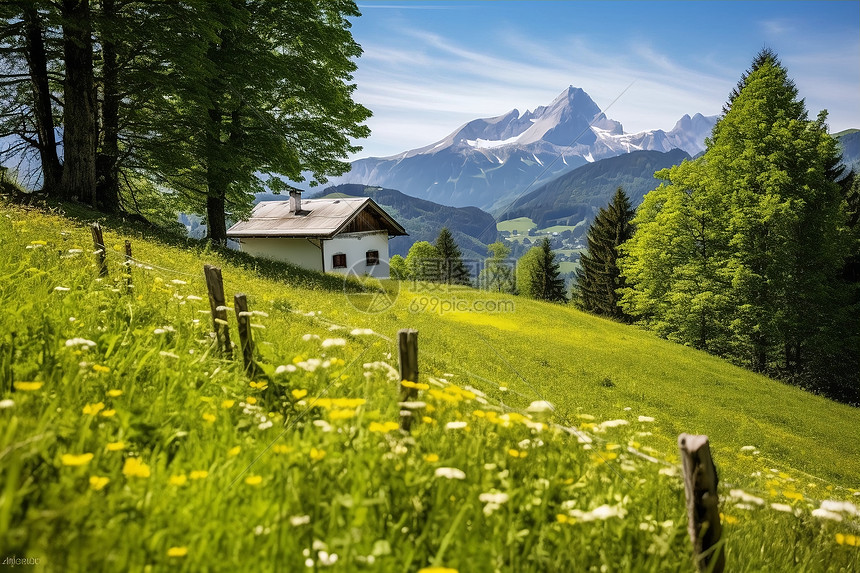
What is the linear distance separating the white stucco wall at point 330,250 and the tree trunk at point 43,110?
13.2m

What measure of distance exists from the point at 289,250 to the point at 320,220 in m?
3.34

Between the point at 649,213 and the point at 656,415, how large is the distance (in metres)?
23.6

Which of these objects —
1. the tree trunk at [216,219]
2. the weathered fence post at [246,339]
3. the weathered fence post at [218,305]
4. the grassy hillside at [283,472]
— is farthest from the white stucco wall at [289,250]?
the weathered fence post at [246,339]

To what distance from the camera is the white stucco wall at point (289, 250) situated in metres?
29.9

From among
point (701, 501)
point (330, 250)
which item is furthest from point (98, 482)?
point (330, 250)

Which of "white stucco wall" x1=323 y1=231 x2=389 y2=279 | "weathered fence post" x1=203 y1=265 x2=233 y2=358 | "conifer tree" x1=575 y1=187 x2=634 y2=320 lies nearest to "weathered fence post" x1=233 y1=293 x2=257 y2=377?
"weathered fence post" x1=203 y1=265 x2=233 y2=358

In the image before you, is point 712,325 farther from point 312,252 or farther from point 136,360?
point 136,360

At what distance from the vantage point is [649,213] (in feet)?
102

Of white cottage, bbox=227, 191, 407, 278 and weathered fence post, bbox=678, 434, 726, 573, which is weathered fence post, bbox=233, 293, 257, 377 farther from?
white cottage, bbox=227, 191, 407, 278

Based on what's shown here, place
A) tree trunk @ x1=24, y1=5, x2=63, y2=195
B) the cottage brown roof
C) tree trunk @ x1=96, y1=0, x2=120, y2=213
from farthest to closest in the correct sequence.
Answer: the cottage brown roof < tree trunk @ x1=96, y1=0, x2=120, y2=213 < tree trunk @ x1=24, y1=5, x2=63, y2=195

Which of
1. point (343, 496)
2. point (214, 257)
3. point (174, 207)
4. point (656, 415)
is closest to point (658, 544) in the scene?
point (343, 496)

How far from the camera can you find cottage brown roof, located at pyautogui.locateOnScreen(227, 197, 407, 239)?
29447mm

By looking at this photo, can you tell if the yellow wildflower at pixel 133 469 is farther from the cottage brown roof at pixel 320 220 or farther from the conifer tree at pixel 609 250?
the conifer tree at pixel 609 250

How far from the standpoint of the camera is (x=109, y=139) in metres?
16.7
